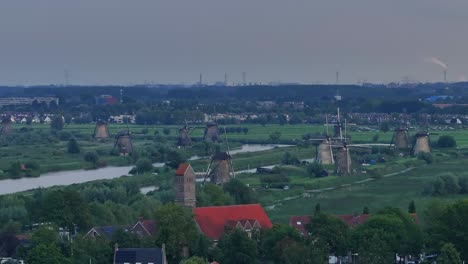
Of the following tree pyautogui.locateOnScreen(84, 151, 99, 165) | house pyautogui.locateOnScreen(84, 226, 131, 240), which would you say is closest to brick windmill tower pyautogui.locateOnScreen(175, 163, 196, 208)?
house pyautogui.locateOnScreen(84, 226, 131, 240)

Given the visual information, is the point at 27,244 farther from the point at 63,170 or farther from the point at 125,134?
the point at 125,134

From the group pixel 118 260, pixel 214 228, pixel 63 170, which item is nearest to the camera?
pixel 118 260

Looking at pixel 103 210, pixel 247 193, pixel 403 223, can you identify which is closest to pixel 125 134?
pixel 247 193

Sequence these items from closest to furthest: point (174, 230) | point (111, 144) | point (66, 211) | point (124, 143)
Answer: point (174, 230) < point (66, 211) < point (124, 143) < point (111, 144)

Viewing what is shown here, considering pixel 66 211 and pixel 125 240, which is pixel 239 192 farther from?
pixel 125 240

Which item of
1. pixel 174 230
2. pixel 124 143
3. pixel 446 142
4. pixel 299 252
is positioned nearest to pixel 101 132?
pixel 124 143

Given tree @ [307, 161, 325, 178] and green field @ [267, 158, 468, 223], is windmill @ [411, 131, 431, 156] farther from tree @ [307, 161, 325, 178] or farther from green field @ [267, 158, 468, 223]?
tree @ [307, 161, 325, 178]
